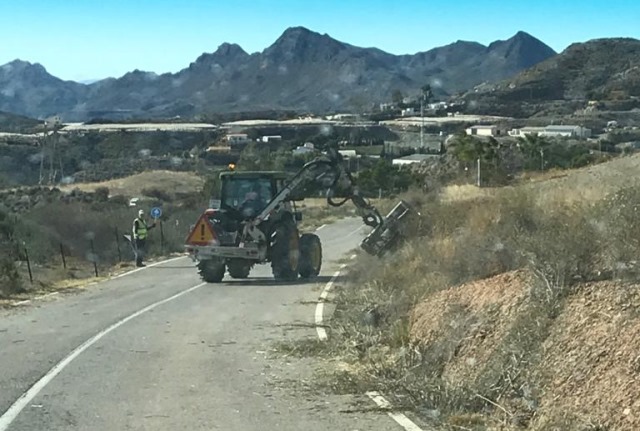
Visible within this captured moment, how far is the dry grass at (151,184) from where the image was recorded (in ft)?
234

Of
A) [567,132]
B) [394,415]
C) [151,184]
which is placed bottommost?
[151,184]

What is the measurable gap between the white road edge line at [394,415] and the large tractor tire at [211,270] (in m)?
14.8

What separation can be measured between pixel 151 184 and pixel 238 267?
50.6 meters

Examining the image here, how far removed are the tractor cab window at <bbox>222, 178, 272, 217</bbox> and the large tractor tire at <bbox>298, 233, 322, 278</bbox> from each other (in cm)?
140

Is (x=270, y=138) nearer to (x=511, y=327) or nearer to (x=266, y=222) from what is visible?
(x=266, y=222)

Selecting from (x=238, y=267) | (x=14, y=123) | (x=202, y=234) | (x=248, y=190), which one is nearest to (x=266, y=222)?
(x=248, y=190)

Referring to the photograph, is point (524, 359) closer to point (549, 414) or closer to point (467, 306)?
point (549, 414)

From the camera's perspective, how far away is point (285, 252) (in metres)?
24.6

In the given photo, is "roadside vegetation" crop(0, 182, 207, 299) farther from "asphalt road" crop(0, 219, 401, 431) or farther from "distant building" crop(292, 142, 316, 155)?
"distant building" crop(292, 142, 316, 155)

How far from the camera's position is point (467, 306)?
11.6 meters

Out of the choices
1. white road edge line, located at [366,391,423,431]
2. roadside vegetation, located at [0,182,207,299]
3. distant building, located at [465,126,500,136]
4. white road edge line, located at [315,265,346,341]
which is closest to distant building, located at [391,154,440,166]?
distant building, located at [465,126,500,136]

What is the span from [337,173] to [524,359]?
14214mm

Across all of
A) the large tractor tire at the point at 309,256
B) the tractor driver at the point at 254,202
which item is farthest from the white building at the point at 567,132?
the tractor driver at the point at 254,202

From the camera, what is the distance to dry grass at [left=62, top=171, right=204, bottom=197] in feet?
234
